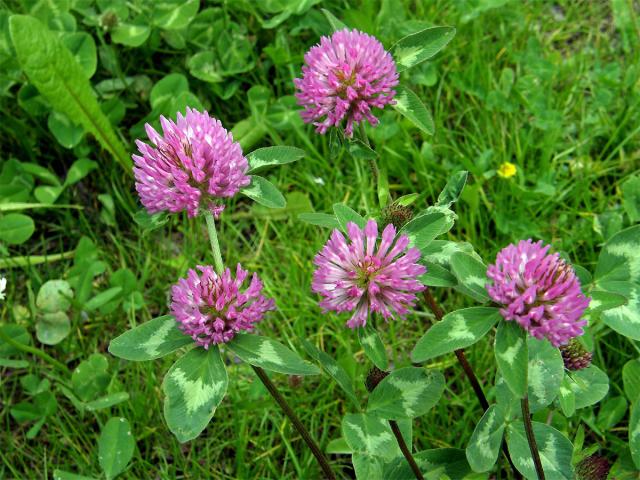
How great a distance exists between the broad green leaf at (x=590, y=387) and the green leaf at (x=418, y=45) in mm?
887

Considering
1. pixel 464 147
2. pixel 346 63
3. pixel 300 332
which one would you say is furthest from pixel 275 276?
pixel 346 63

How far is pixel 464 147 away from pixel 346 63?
1.26 meters

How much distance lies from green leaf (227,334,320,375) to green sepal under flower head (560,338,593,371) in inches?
25.7

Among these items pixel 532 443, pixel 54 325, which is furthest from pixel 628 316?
pixel 54 325

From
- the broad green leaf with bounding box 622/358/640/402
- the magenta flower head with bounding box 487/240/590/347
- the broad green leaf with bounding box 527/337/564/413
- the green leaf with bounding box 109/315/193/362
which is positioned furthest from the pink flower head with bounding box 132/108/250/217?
the broad green leaf with bounding box 622/358/640/402

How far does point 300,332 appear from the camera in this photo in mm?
2570

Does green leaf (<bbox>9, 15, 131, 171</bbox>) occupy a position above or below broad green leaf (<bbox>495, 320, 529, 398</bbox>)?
below

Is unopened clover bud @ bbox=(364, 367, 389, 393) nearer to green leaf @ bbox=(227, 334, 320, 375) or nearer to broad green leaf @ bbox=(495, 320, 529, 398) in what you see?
green leaf @ bbox=(227, 334, 320, 375)

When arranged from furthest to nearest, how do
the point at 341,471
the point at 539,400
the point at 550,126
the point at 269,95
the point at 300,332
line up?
the point at 269,95, the point at 550,126, the point at 300,332, the point at 341,471, the point at 539,400

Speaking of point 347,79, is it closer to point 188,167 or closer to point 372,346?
point 188,167

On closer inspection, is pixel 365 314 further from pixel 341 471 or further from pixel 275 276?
pixel 275 276

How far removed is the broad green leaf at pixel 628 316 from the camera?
1.79 meters

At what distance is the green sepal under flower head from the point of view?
1.79 metres

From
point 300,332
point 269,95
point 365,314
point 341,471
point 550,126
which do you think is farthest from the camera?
point 269,95
